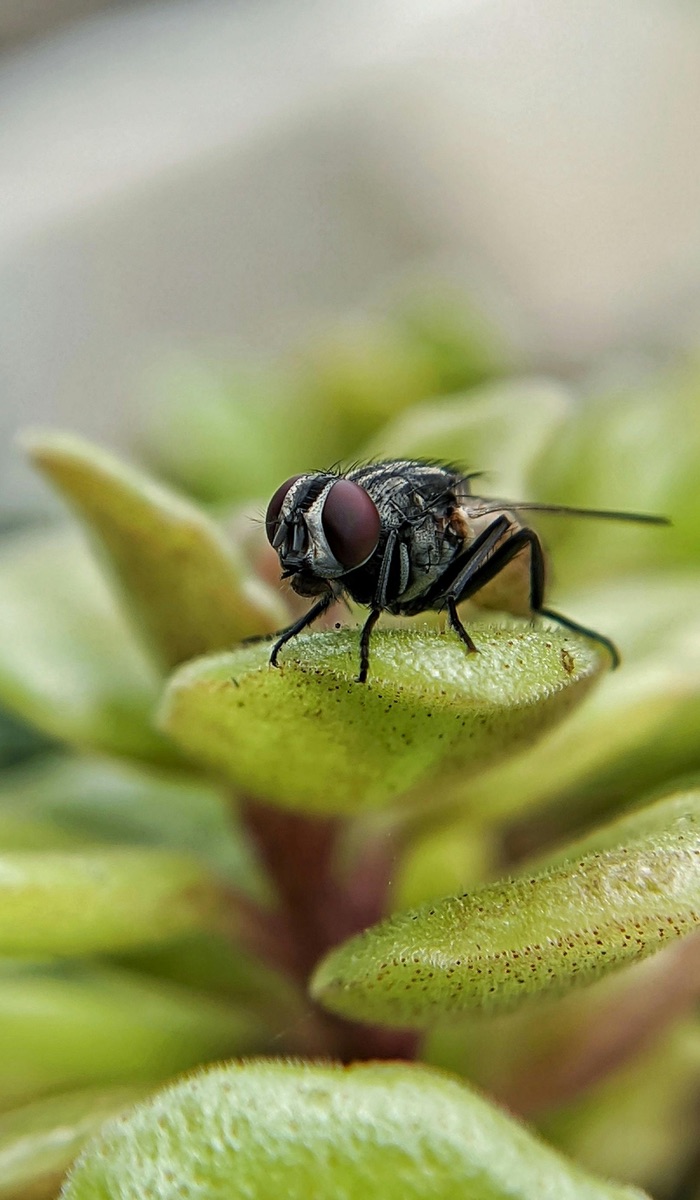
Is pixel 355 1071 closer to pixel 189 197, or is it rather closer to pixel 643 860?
pixel 643 860

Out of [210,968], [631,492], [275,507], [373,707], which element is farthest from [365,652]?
[631,492]

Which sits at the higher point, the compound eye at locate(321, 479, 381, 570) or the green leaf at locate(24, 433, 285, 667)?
the green leaf at locate(24, 433, 285, 667)

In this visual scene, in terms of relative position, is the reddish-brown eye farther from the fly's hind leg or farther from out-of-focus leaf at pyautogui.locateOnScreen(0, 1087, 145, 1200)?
out-of-focus leaf at pyautogui.locateOnScreen(0, 1087, 145, 1200)

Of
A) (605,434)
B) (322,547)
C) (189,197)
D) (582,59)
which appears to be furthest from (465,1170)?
(582,59)

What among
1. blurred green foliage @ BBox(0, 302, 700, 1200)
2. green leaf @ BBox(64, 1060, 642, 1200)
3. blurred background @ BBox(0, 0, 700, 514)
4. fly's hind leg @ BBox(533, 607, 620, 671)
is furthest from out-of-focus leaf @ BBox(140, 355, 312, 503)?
green leaf @ BBox(64, 1060, 642, 1200)

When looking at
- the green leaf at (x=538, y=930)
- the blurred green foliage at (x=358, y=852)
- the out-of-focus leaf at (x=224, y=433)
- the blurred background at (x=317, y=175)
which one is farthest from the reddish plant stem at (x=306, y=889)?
the blurred background at (x=317, y=175)

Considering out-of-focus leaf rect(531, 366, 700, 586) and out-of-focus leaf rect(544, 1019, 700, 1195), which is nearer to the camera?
out-of-focus leaf rect(544, 1019, 700, 1195)
